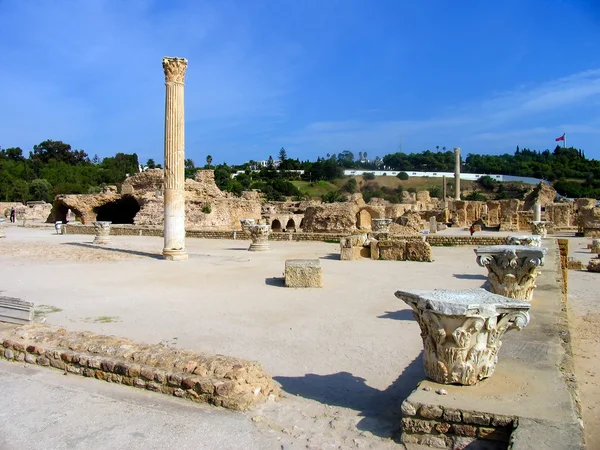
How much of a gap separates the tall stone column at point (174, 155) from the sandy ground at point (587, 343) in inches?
418

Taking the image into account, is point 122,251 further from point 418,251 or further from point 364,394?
point 364,394

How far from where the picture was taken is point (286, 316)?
7898 mm

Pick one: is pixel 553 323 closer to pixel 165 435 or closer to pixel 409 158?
pixel 165 435

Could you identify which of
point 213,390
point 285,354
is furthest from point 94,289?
point 213,390

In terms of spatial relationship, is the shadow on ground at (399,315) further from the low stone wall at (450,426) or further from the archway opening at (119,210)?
the archway opening at (119,210)

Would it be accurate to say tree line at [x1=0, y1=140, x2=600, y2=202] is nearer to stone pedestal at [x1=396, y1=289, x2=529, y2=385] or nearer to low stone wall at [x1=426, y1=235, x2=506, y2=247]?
low stone wall at [x1=426, y1=235, x2=506, y2=247]

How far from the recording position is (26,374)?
529cm

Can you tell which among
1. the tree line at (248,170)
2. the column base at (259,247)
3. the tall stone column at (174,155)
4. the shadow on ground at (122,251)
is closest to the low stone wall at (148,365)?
the tall stone column at (174,155)

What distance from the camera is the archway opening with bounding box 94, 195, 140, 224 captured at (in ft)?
112

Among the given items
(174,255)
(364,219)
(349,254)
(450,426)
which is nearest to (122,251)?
(174,255)

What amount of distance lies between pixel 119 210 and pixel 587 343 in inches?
1352

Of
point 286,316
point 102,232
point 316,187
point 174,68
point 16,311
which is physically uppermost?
point 316,187

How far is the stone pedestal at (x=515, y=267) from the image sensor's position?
290 inches

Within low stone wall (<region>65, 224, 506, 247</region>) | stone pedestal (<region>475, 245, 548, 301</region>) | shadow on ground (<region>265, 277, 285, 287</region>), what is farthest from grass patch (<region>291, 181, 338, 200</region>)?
stone pedestal (<region>475, 245, 548, 301</region>)
